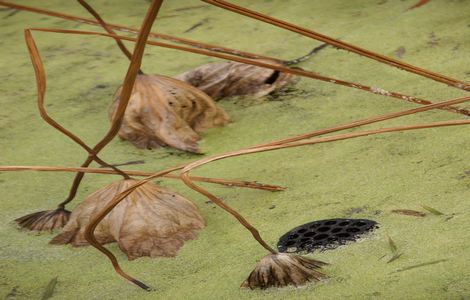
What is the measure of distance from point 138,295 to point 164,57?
52.7 inches

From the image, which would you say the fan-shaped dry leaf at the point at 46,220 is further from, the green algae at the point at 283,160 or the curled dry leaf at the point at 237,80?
the curled dry leaf at the point at 237,80

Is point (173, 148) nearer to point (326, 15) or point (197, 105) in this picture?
point (197, 105)

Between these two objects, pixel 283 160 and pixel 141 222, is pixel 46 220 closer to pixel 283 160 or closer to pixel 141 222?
pixel 141 222

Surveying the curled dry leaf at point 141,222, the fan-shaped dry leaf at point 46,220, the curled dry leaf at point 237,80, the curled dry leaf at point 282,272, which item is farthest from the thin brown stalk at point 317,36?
the curled dry leaf at point 237,80

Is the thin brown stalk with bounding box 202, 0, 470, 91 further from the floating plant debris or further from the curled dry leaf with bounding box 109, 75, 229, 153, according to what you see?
the curled dry leaf with bounding box 109, 75, 229, 153

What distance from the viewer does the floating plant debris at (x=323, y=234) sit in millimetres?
1312

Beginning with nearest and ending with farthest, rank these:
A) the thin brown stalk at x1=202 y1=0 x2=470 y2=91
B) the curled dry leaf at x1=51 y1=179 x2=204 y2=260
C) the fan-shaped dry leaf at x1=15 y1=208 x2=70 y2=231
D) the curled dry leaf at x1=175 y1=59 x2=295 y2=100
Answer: the thin brown stalk at x1=202 y1=0 x2=470 y2=91 < the curled dry leaf at x1=51 y1=179 x2=204 y2=260 < the fan-shaped dry leaf at x1=15 y1=208 x2=70 y2=231 < the curled dry leaf at x1=175 y1=59 x2=295 y2=100

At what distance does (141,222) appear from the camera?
57.1 inches

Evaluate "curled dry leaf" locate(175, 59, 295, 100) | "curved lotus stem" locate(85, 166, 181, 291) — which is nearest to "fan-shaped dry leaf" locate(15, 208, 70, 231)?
"curved lotus stem" locate(85, 166, 181, 291)

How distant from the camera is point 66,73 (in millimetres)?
2500

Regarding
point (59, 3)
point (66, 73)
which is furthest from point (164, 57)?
point (59, 3)

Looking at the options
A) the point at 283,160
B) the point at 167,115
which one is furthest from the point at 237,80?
the point at 283,160

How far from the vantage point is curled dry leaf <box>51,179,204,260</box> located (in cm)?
143

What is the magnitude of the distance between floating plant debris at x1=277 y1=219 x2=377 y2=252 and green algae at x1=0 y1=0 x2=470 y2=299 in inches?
1.0
